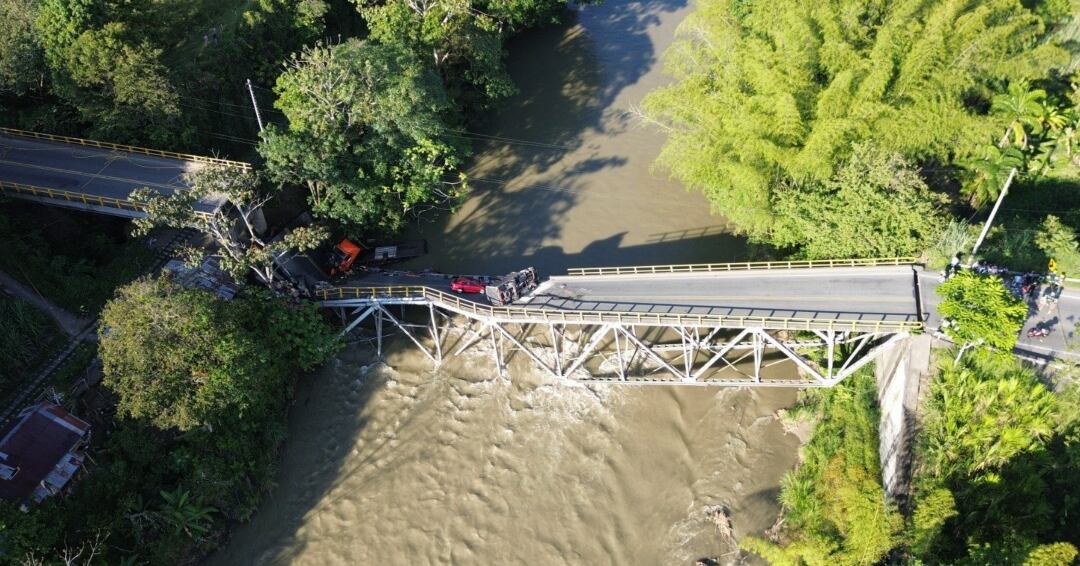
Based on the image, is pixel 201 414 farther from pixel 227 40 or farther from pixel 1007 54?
pixel 1007 54

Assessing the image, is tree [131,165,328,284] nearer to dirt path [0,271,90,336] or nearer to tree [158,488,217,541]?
dirt path [0,271,90,336]

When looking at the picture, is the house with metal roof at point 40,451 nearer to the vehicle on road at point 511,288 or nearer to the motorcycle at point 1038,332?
the vehicle on road at point 511,288

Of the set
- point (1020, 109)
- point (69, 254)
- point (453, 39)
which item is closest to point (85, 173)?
point (69, 254)

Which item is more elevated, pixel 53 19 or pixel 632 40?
pixel 53 19

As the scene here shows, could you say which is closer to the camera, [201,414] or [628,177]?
[201,414]

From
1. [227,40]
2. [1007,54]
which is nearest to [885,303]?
[1007,54]

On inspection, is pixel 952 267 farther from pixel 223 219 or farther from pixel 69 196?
pixel 69 196

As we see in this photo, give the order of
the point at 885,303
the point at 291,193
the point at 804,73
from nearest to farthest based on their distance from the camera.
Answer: the point at 885,303 → the point at 804,73 → the point at 291,193
